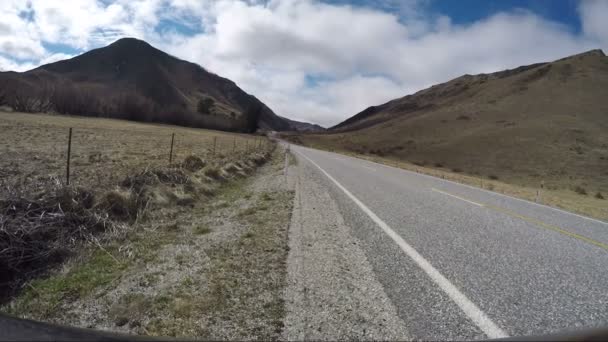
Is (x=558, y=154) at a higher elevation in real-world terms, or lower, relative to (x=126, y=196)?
higher

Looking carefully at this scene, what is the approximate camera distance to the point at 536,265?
420 centimetres

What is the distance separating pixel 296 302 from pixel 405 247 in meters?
2.28

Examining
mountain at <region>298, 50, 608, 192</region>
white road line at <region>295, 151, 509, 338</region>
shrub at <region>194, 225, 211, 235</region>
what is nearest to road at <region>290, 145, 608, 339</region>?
white road line at <region>295, 151, 509, 338</region>

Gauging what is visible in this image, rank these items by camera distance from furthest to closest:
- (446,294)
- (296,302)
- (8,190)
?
1. (8,190)
2. (446,294)
3. (296,302)

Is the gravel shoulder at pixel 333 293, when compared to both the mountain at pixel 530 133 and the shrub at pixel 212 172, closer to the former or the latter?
the shrub at pixel 212 172

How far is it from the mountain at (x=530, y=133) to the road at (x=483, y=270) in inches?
1220

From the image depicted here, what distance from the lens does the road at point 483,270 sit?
2.83 metres

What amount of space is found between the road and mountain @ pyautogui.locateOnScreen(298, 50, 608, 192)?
3099 centimetres

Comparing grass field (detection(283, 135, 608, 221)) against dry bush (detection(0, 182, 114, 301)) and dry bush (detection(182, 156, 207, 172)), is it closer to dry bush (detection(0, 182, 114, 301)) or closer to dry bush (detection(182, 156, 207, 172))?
dry bush (detection(182, 156, 207, 172))

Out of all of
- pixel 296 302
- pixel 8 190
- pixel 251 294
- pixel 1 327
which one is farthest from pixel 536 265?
pixel 8 190

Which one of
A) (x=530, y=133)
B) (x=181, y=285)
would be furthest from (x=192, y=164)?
(x=530, y=133)

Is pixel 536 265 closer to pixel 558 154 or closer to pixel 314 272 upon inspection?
pixel 314 272

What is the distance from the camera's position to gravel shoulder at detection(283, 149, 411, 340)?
104 inches

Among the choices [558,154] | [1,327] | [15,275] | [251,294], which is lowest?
[15,275]
